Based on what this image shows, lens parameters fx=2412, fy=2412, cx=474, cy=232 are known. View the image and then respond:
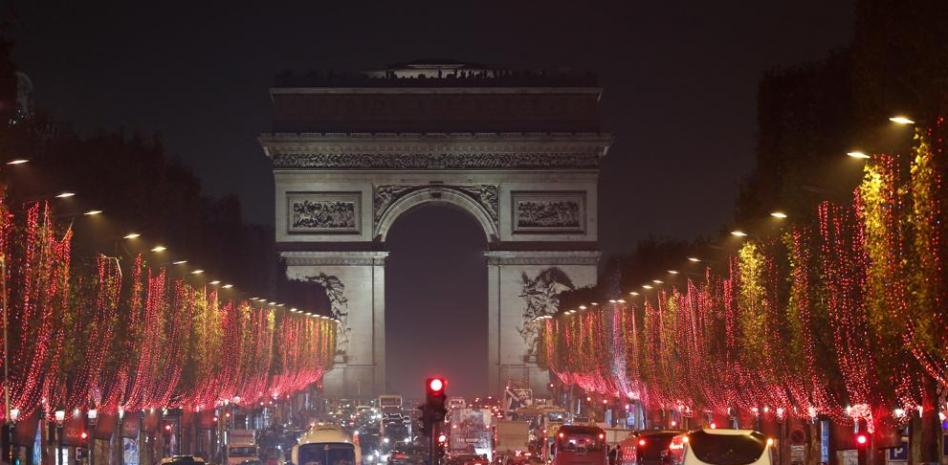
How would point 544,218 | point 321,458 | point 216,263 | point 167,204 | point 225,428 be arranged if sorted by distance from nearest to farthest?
point 321,458 → point 167,204 → point 225,428 → point 216,263 → point 544,218

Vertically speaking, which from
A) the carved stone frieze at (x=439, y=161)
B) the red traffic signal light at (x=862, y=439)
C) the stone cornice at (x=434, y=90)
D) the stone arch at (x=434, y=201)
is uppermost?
the stone cornice at (x=434, y=90)

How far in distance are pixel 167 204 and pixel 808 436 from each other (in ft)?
72.1

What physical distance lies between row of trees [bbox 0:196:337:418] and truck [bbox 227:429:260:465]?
1.41 meters

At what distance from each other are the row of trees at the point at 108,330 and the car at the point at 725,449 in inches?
467

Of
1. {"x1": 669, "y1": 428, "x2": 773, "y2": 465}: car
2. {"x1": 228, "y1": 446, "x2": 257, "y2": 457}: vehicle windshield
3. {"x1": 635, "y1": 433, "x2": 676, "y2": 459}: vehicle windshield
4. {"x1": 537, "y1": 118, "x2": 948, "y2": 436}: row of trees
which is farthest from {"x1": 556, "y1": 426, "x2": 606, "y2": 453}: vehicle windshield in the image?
{"x1": 228, "y1": 446, "x2": 257, "y2": 457}: vehicle windshield

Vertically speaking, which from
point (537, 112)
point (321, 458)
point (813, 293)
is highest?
point (537, 112)

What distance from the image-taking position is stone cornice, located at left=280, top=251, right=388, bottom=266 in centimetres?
11025

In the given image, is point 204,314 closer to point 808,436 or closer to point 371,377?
point 808,436

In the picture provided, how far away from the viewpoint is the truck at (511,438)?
63812 millimetres

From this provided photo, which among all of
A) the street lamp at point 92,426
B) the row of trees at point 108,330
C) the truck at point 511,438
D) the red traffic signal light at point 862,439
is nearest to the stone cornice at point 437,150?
the row of trees at point 108,330

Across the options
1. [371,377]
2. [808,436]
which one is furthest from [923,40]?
[371,377]

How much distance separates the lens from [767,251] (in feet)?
150

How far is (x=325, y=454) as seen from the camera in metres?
38.8

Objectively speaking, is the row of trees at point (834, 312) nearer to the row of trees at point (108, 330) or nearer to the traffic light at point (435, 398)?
the traffic light at point (435, 398)
